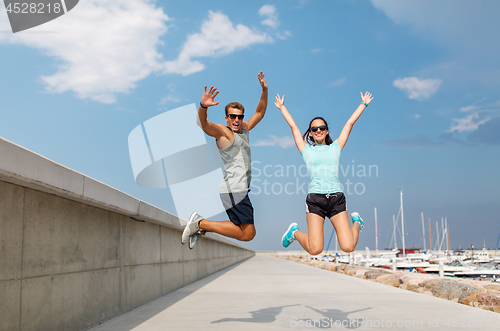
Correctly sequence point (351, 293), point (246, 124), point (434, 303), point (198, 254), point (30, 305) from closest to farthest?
→ point (30, 305)
point (246, 124)
point (434, 303)
point (351, 293)
point (198, 254)

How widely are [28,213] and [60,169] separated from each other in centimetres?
60

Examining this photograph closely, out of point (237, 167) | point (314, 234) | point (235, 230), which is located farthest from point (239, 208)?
point (314, 234)

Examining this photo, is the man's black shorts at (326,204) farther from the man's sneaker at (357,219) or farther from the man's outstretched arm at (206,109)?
the man's outstretched arm at (206,109)

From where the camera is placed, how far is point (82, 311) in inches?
232

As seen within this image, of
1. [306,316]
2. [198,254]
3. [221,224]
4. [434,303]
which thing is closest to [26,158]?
[221,224]

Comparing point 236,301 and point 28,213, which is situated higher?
point 28,213

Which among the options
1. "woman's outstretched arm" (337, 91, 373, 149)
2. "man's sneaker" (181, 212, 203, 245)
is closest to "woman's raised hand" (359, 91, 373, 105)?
"woman's outstretched arm" (337, 91, 373, 149)

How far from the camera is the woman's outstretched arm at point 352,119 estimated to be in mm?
5822

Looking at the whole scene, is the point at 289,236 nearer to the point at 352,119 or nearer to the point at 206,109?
the point at 352,119

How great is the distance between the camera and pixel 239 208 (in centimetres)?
523

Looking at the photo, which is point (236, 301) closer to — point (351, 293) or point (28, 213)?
point (351, 293)

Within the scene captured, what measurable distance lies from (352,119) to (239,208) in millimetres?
2052

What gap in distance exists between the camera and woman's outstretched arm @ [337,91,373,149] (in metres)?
5.82

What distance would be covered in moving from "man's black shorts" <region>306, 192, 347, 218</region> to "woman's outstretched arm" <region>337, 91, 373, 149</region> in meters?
0.69
